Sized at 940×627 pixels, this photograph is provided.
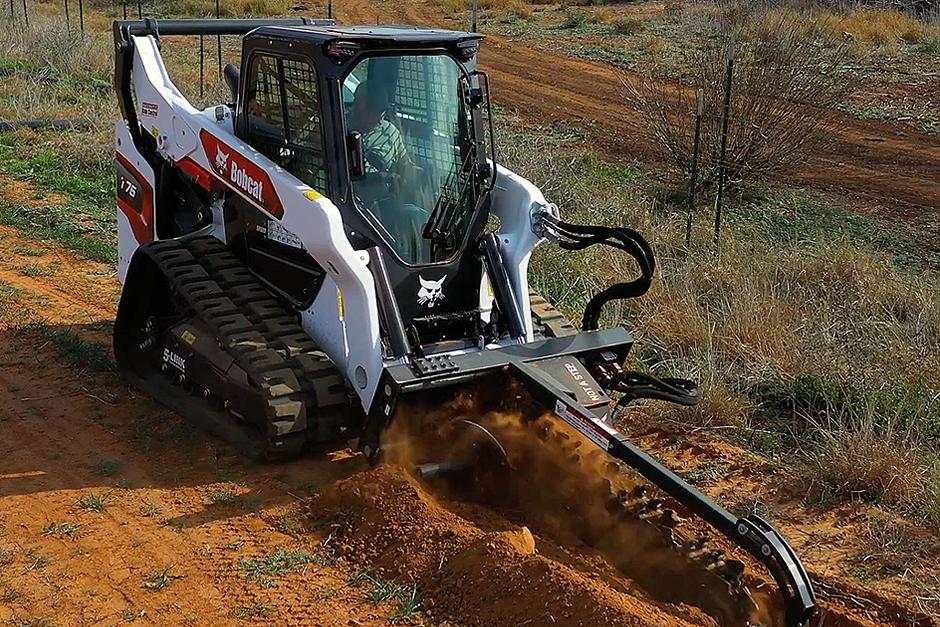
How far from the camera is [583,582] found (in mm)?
4598

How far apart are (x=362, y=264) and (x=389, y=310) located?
0.30 meters

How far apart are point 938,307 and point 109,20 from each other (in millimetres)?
28181

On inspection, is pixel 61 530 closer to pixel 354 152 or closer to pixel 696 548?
pixel 354 152

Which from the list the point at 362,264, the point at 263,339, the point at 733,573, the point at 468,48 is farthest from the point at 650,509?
the point at 468,48

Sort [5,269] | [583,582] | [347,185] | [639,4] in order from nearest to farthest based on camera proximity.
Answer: [583,582] < [347,185] < [5,269] < [639,4]

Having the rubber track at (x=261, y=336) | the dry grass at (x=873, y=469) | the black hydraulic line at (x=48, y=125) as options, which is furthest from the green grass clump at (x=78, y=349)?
the black hydraulic line at (x=48, y=125)

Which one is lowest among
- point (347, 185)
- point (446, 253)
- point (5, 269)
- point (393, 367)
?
point (5, 269)

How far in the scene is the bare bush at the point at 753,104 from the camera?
11891mm

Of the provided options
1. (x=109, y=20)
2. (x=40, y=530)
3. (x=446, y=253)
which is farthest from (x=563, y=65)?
(x=40, y=530)

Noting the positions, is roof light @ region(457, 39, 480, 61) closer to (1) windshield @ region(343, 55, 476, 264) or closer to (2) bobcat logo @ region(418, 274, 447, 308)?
(1) windshield @ region(343, 55, 476, 264)

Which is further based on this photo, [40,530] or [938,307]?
[938,307]

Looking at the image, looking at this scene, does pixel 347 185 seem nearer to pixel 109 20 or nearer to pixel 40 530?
pixel 40 530

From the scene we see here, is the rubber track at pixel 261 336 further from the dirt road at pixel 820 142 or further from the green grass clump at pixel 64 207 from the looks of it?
the dirt road at pixel 820 142

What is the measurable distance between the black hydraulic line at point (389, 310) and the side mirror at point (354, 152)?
48 cm
